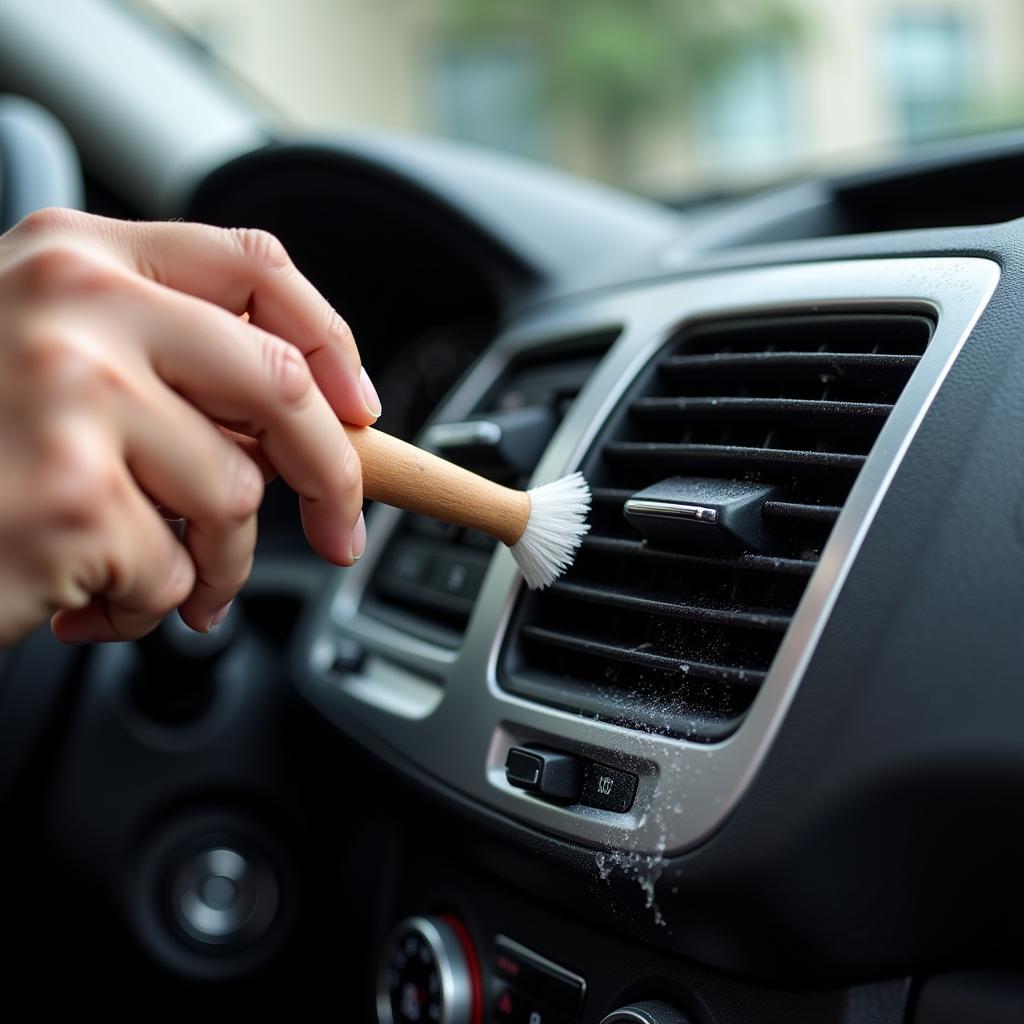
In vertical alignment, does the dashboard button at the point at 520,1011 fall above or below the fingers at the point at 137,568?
below

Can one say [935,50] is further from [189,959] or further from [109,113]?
[189,959]

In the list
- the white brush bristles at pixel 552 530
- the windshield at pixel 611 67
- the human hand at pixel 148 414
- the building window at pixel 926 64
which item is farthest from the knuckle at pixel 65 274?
the windshield at pixel 611 67

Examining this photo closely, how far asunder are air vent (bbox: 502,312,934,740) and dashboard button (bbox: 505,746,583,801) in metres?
0.04

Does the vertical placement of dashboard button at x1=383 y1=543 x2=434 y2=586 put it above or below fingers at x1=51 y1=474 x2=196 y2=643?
above

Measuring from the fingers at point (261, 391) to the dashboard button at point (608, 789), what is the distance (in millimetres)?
272

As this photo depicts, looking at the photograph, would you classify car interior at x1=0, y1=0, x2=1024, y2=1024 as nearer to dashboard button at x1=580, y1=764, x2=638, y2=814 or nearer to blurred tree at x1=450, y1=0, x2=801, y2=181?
dashboard button at x1=580, y1=764, x2=638, y2=814

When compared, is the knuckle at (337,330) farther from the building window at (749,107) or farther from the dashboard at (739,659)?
the building window at (749,107)

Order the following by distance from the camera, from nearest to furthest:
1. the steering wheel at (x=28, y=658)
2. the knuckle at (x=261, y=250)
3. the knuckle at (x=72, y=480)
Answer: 1. the knuckle at (x=72, y=480)
2. the knuckle at (x=261, y=250)
3. the steering wheel at (x=28, y=658)

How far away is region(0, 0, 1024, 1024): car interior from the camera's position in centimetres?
69

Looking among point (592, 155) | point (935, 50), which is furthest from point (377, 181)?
point (592, 155)

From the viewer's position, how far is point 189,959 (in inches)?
56.6

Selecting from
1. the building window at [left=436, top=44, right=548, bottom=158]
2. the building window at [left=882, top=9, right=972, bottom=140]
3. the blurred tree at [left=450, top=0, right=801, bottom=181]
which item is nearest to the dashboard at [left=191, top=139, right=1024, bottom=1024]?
the building window at [left=882, top=9, right=972, bottom=140]

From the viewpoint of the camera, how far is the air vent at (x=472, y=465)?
109cm

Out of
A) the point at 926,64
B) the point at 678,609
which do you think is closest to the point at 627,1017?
the point at 678,609
